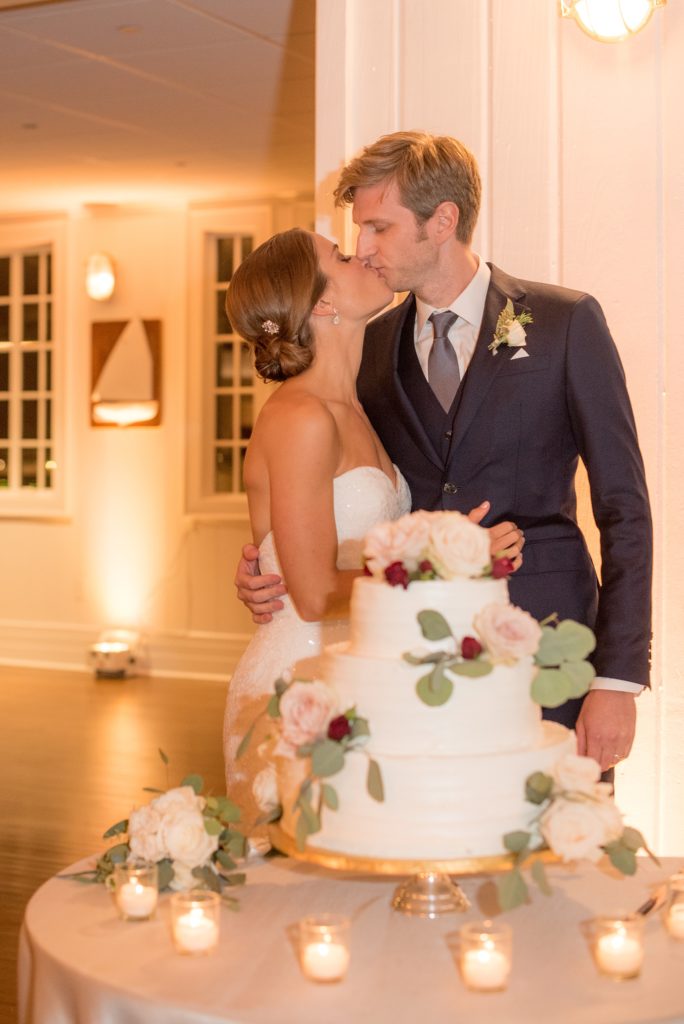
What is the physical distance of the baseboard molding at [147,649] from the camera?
9836 millimetres

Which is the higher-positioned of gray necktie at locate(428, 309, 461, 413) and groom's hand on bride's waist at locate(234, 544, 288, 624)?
gray necktie at locate(428, 309, 461, 413)

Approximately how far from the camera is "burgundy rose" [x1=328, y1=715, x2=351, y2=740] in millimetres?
1896

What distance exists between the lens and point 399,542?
197 centimetres

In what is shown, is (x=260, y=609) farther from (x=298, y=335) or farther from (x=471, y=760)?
(x=471, y=760)

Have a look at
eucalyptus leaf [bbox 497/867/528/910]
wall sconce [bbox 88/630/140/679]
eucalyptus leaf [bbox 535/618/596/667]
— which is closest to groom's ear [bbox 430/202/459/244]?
eucalyptus leaf [bbox 535/618/596/667]

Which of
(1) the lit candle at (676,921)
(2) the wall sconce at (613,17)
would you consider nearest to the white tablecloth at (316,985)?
(1) the lit candle at (676,921)

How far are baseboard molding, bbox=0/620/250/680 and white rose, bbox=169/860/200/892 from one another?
7.46 m

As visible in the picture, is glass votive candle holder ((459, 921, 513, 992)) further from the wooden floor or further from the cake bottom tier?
the wooden floor

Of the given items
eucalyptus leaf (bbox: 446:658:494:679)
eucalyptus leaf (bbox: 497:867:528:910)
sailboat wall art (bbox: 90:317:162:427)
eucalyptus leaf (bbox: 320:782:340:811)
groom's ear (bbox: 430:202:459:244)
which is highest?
sailboat wall art (bbox: 90:317:162:427)

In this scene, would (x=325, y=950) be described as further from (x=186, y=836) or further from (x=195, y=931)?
(x=186, y=836)

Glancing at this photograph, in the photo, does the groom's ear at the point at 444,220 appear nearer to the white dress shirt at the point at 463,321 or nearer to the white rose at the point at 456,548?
the white dress shirt at the point at 463,321

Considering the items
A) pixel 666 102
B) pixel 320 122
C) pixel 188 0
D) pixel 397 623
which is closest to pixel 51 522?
pixel 188 0

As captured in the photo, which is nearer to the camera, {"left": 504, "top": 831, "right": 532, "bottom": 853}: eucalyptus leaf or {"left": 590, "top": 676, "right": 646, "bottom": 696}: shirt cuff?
{"left": 504, "top": 831, "right": 532, "bottom": 853}: eucalyptus leaf

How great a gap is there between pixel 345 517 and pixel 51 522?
25.4ft
